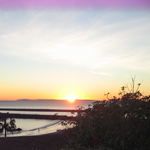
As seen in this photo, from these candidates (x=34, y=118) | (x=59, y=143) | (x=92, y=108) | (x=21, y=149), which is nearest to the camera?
(x=92, y=108)

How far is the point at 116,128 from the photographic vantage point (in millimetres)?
6367

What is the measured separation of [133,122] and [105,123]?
1022 mm

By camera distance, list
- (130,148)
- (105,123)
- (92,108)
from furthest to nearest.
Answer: (92,108)
(105,123)
(130,148)

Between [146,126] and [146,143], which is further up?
[146,126]

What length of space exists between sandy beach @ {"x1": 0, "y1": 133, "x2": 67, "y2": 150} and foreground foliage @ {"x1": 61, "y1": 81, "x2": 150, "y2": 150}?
13.4 ft

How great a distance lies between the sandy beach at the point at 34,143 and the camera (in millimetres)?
10445

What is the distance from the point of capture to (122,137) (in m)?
6.08

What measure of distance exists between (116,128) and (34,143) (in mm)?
6593

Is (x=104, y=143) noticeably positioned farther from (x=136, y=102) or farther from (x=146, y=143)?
(x=136, y=102)

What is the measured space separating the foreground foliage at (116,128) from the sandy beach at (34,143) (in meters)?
4.09

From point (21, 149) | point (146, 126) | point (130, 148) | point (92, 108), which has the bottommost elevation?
point (21, 149)

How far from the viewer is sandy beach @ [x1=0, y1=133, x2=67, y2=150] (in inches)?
411

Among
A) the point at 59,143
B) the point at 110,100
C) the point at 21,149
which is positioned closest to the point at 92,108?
the point at 110,100

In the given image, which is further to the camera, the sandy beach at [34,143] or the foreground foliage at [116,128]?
the sandy beach at [34,143]
